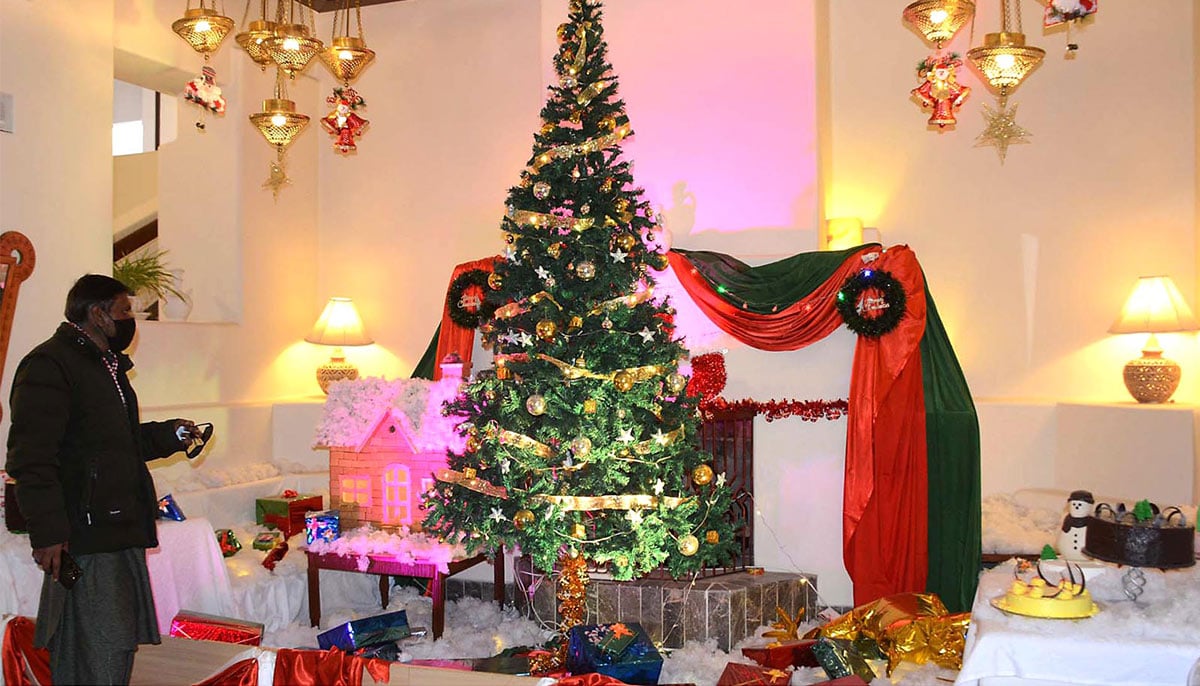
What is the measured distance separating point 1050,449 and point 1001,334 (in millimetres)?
790

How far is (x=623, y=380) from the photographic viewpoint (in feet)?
13.1

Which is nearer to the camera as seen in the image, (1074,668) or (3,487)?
(1074,668)

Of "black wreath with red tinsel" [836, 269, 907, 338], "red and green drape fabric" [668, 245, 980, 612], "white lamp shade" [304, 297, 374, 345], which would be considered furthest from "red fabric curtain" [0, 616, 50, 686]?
"black wreath with red tinsel" [836, 269, 907, 338]

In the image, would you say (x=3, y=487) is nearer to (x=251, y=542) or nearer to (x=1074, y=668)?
(x=251, y=542)

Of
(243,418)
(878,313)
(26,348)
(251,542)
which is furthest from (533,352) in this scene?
(243,418)

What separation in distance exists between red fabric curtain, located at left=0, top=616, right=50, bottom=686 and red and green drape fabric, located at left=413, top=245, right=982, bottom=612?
3.76m

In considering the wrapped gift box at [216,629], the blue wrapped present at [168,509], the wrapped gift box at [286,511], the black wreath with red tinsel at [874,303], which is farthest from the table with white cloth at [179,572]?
the black wreath with red tinsel at [874,303]

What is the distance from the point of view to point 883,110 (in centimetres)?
668

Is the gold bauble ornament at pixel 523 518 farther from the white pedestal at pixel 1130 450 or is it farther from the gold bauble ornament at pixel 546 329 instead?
the white pedestal at pixel 1130 450

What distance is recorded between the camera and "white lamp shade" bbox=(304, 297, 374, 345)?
7.37 meters

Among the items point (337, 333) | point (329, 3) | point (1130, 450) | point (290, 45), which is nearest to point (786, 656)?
point (1130, 450)

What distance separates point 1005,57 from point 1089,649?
9.40 feet

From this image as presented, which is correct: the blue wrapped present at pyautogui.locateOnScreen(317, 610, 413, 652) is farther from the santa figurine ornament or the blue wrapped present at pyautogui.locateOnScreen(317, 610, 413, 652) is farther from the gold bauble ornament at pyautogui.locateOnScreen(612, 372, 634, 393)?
the santa figurine ornament

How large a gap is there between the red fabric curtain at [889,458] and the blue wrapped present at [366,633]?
7.73 feet
